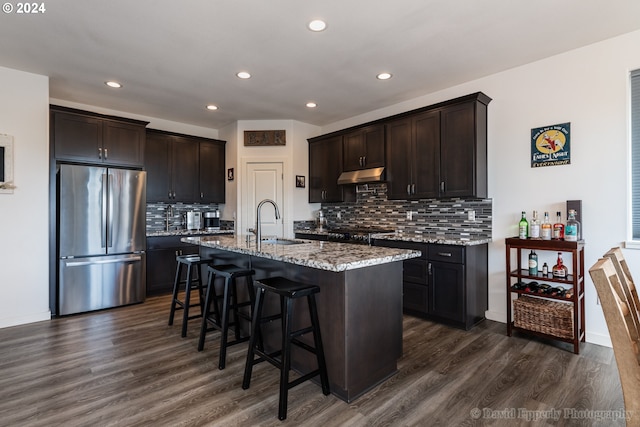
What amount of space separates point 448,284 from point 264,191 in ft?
10.4

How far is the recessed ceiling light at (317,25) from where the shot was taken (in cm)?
260

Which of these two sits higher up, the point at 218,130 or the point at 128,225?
the point at 218,130

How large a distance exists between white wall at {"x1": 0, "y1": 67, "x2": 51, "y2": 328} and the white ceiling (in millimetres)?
285

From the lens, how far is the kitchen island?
2.07 m

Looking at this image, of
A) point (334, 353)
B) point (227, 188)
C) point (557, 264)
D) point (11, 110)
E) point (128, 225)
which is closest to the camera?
point (334, 353)

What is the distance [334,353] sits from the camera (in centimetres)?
213

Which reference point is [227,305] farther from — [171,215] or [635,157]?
[635,157]

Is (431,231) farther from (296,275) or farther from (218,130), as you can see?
(218,130)

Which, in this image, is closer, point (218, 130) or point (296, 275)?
point (296, 275)

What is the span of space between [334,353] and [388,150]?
2.92m

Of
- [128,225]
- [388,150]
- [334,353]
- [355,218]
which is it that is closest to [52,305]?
[128,225]

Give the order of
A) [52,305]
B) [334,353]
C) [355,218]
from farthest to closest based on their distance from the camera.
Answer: [355,218]
[52,305]
[334,353]

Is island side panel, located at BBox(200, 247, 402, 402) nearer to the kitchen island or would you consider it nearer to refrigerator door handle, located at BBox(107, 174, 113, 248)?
the kitchen island

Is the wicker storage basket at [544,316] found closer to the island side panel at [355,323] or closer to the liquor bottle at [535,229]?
the liquor bottle at [535,229]
